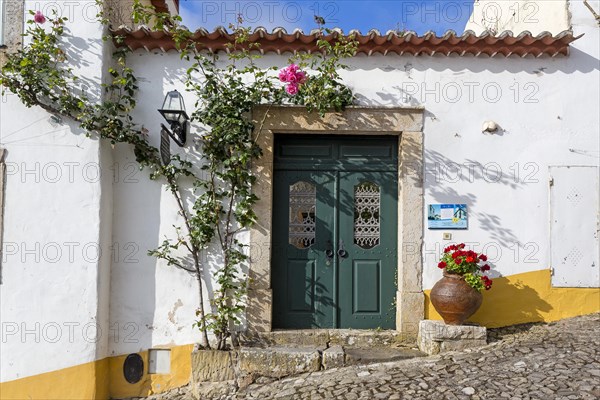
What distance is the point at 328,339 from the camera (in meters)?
4.95

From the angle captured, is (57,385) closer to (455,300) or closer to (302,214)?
(302,214)

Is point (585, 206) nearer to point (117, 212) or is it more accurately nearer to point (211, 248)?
point (211, 248)

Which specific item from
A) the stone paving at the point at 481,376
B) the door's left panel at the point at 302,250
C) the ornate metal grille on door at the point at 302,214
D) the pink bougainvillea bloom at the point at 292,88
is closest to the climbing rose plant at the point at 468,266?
the stone paving at the point at 481,376

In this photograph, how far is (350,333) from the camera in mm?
4980

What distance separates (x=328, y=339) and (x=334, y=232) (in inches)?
44.2

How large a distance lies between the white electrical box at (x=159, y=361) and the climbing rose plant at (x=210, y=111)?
18.5 inches

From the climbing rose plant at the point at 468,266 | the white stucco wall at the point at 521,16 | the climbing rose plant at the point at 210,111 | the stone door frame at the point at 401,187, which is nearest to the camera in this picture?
the climbing rose plant at the point at 468,266

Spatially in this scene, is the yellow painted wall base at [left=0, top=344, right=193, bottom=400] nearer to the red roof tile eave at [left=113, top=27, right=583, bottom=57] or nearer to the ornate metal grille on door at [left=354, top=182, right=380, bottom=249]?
the ornate metal grille on door at [left=354, top=182, right=380, bottom=249]

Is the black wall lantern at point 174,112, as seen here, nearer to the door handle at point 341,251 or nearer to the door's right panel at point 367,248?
the door's right panel at point 367,248

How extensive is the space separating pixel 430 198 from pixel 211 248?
2.35m

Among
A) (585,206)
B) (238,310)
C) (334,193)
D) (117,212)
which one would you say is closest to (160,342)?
(238,310)

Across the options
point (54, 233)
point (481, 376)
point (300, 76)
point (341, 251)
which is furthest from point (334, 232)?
point (54, 233)

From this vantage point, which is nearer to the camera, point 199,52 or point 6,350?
point 6,350

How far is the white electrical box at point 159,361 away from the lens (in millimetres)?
4914
